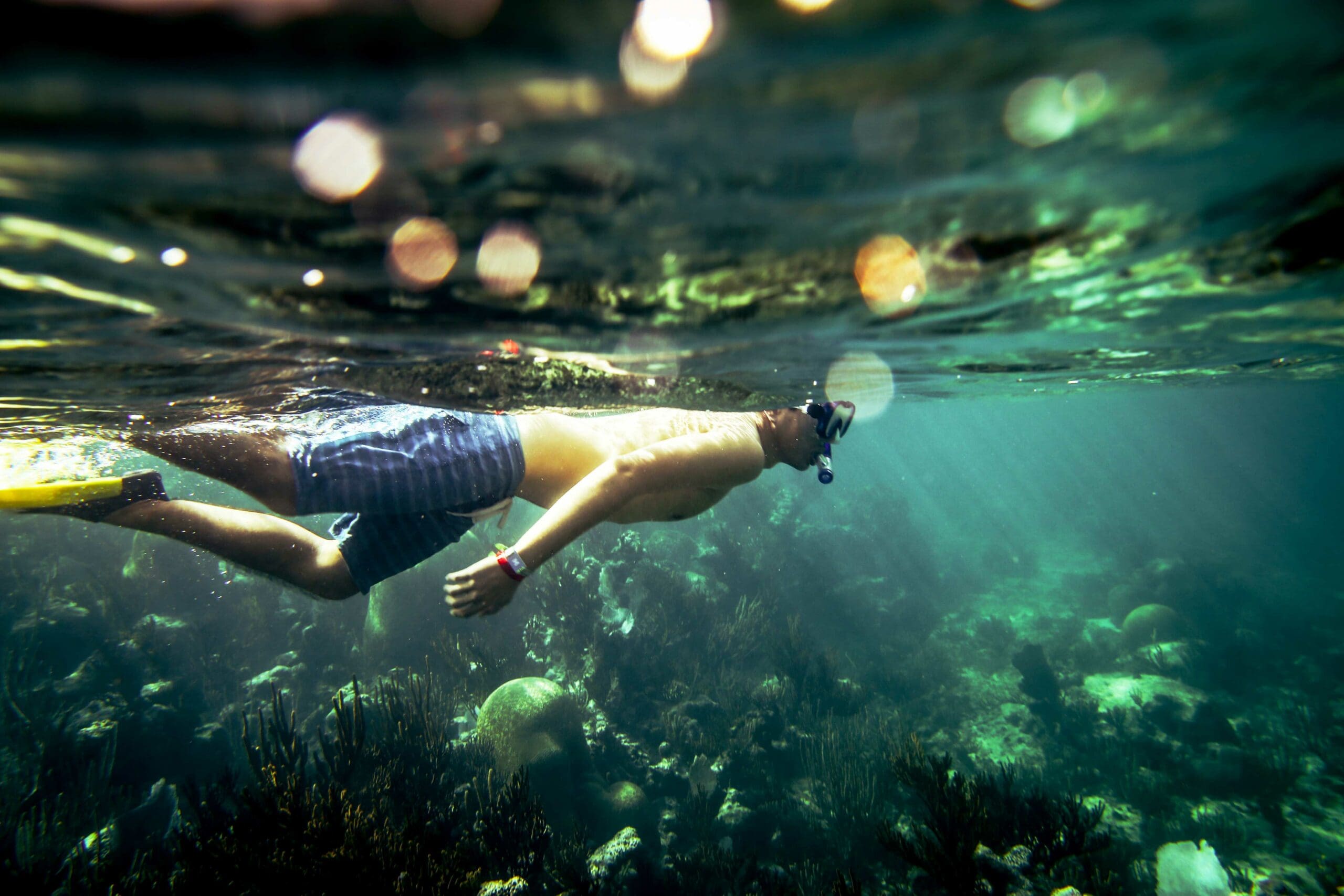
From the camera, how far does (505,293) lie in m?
4.06

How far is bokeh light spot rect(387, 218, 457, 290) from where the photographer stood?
3.05 metres

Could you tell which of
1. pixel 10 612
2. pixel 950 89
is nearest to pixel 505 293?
pixel 950 89

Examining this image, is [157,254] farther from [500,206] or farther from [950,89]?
[950,89]

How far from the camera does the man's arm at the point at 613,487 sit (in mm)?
3004

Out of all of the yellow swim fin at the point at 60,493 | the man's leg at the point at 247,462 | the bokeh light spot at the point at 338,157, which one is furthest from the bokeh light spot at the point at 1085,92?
the yellow swim fin at the point at 60,493

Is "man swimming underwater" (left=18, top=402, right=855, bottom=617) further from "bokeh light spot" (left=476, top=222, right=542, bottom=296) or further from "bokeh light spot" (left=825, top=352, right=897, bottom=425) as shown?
"bokeh light spot" (left=825, top=352, right=897, bottom=425)

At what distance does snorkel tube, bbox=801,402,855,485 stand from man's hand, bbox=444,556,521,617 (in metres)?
2.89

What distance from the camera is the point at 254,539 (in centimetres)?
439

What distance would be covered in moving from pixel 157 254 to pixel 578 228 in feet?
7.57

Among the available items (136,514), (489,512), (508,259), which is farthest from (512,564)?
(136,514)

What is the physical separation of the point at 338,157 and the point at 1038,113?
122 inches

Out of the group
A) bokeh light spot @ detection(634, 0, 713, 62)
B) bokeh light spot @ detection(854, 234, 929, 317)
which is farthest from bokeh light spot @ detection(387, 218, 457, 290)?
bokeh light spot @ detection(854, 234, 929, 317)

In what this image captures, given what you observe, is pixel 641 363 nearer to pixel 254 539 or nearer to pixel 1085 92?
pixel 254 539

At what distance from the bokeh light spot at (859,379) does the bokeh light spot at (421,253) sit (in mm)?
5069
